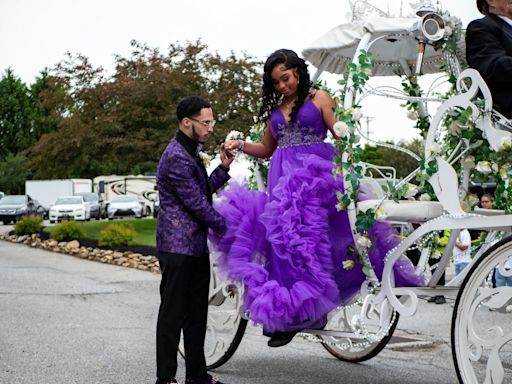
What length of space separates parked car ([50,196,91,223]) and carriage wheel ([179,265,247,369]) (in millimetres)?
35539

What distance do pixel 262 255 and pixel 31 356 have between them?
2.63m

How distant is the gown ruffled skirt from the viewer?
5.24 meters

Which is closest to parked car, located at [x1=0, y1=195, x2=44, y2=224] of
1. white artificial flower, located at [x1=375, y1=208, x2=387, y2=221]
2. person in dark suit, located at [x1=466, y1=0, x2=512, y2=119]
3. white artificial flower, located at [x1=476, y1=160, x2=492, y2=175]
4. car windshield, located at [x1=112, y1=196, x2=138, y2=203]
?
car windshield, located at [x1=112, y1=196, x2=138, y2=203]

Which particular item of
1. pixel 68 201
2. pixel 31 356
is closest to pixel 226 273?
pixel 31 356

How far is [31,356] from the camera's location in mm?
6918

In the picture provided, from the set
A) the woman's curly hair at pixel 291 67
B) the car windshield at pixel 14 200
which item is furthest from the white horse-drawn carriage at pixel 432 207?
the car windshield at pixel 14 200

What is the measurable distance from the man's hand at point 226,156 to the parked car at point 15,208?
124 feet

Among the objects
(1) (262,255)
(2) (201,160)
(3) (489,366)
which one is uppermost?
(2) (201,160)

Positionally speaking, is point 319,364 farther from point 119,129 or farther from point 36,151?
point 36,151

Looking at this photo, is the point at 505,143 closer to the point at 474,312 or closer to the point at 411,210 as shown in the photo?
the point at 411,210

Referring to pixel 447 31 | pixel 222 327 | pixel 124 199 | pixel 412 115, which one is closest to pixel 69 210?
pixel 124 199

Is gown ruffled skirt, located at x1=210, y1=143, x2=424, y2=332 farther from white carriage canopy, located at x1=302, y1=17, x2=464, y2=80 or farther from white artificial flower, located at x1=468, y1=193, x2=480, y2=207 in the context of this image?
white carriage canopy, located at x1=302, y1=17, x2=464, y2=80

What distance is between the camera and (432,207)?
503 cm

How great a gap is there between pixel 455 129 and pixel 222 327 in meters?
2.80
